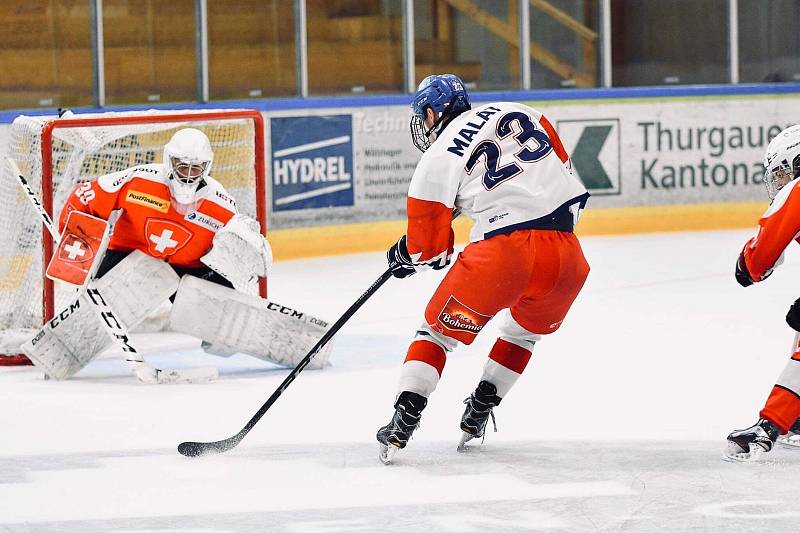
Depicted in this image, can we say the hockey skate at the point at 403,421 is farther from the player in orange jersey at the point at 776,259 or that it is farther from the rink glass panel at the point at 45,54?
the rink glass panel at the point at 45,54

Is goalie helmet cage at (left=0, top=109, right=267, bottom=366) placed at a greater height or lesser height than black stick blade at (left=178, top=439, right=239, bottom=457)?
greater

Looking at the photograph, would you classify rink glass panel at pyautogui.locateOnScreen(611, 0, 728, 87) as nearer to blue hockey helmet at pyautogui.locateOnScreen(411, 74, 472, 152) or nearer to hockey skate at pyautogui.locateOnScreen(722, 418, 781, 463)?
blue hockey helmet at pyautogui.locateOnScreen(411, 74, 472, 152)

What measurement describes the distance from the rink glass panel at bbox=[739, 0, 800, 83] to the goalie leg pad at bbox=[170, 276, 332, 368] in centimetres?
621

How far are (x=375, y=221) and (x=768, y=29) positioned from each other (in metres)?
3.50

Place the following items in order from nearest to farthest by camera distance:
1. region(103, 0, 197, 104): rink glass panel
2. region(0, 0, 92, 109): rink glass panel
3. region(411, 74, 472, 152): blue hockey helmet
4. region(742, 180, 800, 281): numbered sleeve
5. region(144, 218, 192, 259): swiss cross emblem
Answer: region(742, 180, 800, 281): numbered sleeve, region(411, 74, 472, 152): blue hockey helmet, region(144, 218, 192, 259): swiss cross emblem, region(0, 0, 92, 109): rink glass panel, region(103, 0, 197, 104): rink glass panel

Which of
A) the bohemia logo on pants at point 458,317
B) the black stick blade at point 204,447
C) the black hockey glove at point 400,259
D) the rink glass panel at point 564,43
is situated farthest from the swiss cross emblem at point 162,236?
the rink glass panel at point 564,43

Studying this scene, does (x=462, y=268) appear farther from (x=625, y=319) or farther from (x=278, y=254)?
(x=278, y=254)

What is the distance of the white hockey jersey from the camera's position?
3986 mm

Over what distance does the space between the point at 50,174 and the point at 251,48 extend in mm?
3736

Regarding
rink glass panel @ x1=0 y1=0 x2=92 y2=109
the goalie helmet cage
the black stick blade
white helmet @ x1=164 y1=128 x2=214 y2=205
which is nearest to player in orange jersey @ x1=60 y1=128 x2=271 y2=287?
white helmet @ x1=164 y1=128 x2=214 y2=205

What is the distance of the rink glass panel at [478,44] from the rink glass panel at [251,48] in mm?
1080

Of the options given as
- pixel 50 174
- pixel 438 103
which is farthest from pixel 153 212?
pixel 438 103

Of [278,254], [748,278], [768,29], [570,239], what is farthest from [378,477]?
[768,29]

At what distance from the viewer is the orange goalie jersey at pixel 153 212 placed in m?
5.57
